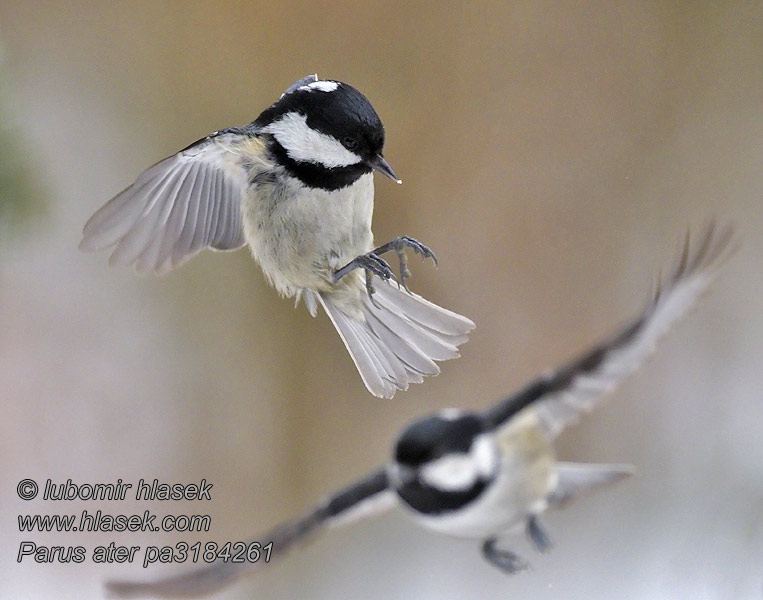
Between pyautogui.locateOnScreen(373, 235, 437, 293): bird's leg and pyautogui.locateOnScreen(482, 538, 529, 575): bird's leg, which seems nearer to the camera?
pyautogui.locateOnScreen(482, 538, 529, 575): bird's leg

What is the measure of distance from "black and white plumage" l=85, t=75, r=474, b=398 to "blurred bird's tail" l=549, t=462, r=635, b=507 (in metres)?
0.18

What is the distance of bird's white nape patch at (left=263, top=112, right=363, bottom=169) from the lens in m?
0.56

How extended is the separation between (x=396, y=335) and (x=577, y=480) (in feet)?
0.69

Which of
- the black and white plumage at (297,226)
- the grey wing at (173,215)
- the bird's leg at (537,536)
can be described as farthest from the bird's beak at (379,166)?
the bird's leg at (537,536)

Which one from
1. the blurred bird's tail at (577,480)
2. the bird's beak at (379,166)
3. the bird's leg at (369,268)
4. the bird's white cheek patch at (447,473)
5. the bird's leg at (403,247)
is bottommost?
the blurred bird's tail at (577,480)

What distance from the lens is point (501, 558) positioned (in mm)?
490

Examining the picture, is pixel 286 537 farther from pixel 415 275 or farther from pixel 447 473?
pixel 415 275

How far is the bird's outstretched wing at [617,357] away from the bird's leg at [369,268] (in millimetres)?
171

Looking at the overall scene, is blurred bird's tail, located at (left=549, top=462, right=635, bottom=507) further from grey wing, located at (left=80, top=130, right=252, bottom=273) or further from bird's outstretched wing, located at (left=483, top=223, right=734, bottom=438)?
grey wing, located at (left=80, top=130, right=252, bottom=273)

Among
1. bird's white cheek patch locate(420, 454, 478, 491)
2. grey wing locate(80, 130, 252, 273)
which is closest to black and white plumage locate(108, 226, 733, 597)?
bird's white cheek patch locate(420, 454, 478, 491)

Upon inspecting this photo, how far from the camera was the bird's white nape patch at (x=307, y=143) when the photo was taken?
0.56m

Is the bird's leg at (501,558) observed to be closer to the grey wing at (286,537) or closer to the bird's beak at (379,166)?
the grey wing at (286,537)

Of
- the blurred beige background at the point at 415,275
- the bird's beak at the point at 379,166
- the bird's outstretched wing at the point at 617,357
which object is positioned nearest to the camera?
the bird's outstretched wing at the point at 617,357

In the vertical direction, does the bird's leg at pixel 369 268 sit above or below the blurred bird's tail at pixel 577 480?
above
